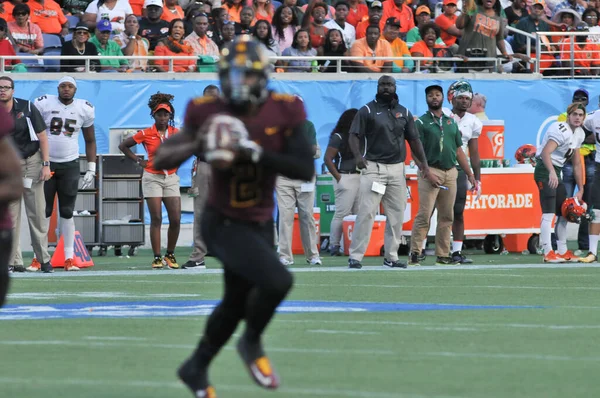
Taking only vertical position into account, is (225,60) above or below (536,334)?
above

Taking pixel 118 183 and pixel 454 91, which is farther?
pixel 118 183

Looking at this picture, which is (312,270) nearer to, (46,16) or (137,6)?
(46,16)

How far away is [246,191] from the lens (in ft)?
19.9

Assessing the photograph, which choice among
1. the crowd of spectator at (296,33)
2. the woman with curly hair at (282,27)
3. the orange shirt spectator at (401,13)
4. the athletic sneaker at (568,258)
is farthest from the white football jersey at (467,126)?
the orange shirt spectator at (401,13)

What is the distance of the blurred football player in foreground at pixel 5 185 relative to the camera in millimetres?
5662

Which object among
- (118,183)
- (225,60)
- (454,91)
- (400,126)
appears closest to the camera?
(225,60)

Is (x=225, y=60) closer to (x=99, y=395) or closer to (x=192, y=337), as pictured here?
(x=99, y=395)

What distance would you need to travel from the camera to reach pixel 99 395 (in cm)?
615

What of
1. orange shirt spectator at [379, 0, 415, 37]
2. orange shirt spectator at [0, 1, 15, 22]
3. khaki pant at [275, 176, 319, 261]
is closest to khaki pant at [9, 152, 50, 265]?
khaki pant at [275, 176, 319, 261]

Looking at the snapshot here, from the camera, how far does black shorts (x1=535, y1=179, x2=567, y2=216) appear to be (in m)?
15.7

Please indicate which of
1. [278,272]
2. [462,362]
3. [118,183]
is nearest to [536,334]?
[462,362]

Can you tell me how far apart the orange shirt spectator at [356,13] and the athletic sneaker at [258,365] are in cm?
1780

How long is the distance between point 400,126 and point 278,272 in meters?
8.58

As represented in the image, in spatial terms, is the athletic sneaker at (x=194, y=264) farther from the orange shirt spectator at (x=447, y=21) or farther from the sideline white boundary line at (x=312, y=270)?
the orange shirt spectator at (x=447, y=21)
